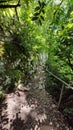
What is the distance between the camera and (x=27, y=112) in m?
3.84

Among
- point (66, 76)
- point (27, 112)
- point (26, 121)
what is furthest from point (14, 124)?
point (66, 76)

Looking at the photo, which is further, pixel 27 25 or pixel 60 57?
pixel 27 25

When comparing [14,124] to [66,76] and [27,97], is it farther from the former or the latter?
[66,76]

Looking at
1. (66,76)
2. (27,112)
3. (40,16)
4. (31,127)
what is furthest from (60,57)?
(40,16)

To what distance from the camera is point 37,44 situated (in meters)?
7.24

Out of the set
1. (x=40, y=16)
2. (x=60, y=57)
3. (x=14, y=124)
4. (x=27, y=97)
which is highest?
(x=40, y=16)

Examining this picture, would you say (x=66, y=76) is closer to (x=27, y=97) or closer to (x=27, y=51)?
(x=27, y=97)

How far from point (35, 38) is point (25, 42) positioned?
2.33 feet

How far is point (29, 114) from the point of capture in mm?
3740

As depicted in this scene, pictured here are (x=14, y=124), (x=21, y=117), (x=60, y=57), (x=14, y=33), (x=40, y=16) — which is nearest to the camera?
(x=40, y=16)

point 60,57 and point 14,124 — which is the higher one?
point 60,57

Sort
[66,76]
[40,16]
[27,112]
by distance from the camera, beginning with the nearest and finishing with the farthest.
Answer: [40,16]
[27,112]
[66,76]

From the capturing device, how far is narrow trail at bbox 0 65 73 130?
3.32m

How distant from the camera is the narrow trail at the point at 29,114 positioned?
332 centimetres
